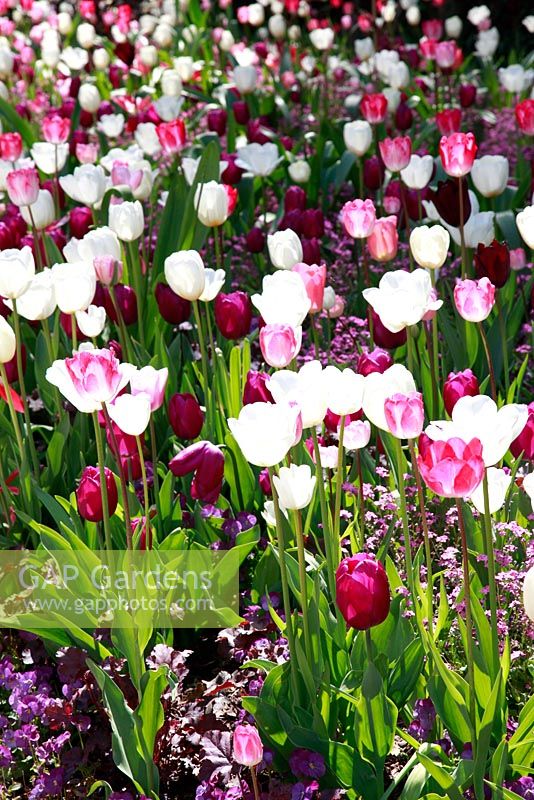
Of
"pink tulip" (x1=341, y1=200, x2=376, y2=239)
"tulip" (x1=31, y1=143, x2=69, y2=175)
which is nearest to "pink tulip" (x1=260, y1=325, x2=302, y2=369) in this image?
"pink tulip" (x1=341, y1=200, x2=376, y2=239)

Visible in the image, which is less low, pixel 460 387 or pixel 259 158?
pixel 259 158

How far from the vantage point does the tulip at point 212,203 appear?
111 inches

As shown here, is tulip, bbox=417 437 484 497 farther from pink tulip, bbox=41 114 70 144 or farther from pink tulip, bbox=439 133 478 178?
pink tulip, bbox=41 114 70 144

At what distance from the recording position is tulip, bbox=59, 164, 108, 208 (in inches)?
122

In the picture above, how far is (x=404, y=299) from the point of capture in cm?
192

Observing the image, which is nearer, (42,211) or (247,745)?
(247,745)

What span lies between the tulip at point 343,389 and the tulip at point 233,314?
0.72m

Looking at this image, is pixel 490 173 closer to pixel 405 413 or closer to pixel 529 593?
pixel 405 413

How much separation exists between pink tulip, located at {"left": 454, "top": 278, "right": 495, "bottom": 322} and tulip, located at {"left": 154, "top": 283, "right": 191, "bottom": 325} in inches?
33.7

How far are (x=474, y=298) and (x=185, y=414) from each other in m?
0.64

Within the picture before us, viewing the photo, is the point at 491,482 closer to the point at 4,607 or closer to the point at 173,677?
the point at 173,677

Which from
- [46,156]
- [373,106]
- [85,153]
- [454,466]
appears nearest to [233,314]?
[454,466]

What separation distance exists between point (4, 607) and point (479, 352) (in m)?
1.47

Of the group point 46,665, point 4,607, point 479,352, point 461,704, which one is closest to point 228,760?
point 461,704
